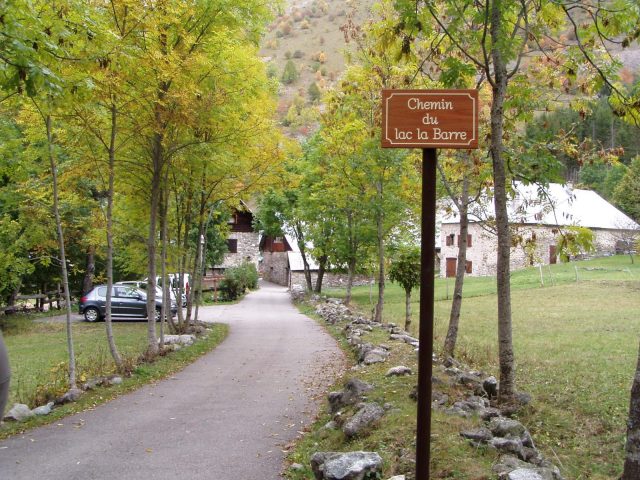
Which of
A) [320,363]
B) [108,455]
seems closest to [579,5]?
[108,455]

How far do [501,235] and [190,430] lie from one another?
455 cm

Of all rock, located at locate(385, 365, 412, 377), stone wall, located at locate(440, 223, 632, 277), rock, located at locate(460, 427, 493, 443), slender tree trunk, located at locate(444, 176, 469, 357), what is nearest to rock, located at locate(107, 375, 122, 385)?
rock, located at locate(385, 365, 412, 377)

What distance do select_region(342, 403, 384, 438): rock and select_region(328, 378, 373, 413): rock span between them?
0.96m

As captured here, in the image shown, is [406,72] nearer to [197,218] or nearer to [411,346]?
[411,346]

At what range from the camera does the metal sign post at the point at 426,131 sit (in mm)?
4223

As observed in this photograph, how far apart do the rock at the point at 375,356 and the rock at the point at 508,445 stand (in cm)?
533

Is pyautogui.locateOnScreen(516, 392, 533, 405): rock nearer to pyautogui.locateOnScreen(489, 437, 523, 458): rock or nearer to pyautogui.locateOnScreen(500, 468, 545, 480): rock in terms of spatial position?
pyautogui.locateOnScreen(489, 437, 523, 458): rock

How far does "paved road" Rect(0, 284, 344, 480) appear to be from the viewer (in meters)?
5.88

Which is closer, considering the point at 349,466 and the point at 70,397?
the point at 349,466

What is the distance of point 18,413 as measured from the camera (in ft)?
25.5

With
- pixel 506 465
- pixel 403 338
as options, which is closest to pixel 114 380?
pixel 403 338

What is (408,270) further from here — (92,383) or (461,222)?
(92,383)

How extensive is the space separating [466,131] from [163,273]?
38.3 ft

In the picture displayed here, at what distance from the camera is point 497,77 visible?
25.4 ft
